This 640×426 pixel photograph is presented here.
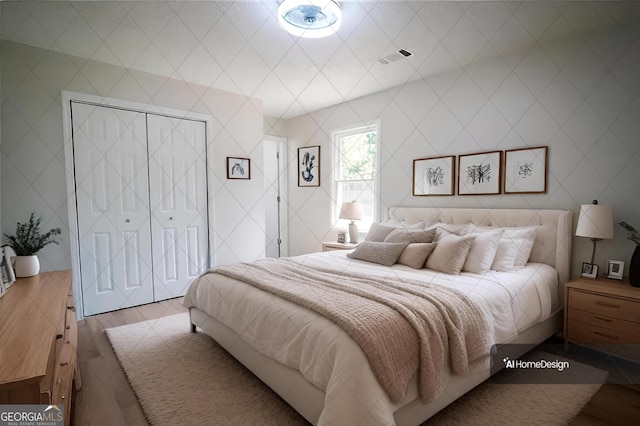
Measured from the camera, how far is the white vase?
2.25 metres

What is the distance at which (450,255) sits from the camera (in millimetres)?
2512

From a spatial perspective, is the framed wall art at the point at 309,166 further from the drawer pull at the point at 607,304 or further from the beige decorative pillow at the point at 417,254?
the drawer pull at the point at 607,304

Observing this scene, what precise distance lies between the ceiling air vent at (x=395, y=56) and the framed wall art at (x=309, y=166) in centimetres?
192

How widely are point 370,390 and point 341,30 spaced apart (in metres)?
2.52

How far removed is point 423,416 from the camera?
61.9 inches

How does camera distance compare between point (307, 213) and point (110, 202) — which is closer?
point (110, 202)

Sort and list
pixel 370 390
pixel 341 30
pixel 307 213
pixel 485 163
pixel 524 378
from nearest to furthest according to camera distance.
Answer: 1. pixel 370 390
2. pixel 524 378
3. pixel 341 30
4. pixel 485 163
5. pixel 307 213

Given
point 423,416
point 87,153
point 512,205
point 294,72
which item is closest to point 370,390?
point 423,416

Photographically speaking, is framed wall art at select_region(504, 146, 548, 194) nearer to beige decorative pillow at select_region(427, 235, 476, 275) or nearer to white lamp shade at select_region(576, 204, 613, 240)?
white lamp shade at select_region(576, 204, 613, 240)

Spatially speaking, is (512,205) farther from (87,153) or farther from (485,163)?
(87,153)

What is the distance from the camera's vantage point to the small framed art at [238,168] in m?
4.14

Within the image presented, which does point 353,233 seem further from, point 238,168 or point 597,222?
point 597,222

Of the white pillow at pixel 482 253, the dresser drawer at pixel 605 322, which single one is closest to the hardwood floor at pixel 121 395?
the dresser drawer at pixel 605 322

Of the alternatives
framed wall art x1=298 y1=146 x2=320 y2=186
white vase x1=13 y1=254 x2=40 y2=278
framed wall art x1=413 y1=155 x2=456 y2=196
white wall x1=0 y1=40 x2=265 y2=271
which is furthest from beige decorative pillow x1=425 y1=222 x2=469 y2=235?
white vase x1=13 y1=254 x2=40 y2=278
